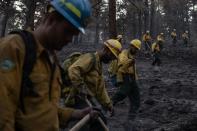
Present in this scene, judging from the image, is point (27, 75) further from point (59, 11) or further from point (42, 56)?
point (59, 11)

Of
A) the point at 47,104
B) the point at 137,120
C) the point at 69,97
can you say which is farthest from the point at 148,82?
the point at 47,104

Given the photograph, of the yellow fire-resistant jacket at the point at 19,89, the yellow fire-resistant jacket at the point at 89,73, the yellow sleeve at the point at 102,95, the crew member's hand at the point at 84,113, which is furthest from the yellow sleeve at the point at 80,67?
the yellow fire-resistant jacket at the point at 19,89

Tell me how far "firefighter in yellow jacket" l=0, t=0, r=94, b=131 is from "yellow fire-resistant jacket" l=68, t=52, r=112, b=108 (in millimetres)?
3624

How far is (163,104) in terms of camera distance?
589 inches

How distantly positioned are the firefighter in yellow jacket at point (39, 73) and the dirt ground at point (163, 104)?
7.22m

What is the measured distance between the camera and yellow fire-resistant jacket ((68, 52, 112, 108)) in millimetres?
7012

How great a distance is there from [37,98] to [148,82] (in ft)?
61.5

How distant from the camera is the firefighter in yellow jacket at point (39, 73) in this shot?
9.62ft

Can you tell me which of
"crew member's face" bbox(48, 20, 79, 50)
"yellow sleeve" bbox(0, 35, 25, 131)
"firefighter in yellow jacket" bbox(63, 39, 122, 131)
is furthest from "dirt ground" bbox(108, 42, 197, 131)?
"yellow sleeve" bbox(0, 35, 25, 131)

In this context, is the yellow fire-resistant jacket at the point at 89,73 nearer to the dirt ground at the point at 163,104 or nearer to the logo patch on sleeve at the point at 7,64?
the dirt ground at the point at 163,104

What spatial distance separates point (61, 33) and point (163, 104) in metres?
12.1

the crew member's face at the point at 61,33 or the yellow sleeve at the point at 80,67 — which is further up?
the crew member's face at the point at 61,33

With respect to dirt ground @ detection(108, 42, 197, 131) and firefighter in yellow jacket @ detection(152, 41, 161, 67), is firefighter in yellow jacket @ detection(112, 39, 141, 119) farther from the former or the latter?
firefighter in yellow jacket @ detection(152, 41, 161, 67)

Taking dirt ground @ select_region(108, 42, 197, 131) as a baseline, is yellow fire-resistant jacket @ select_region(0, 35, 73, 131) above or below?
above
